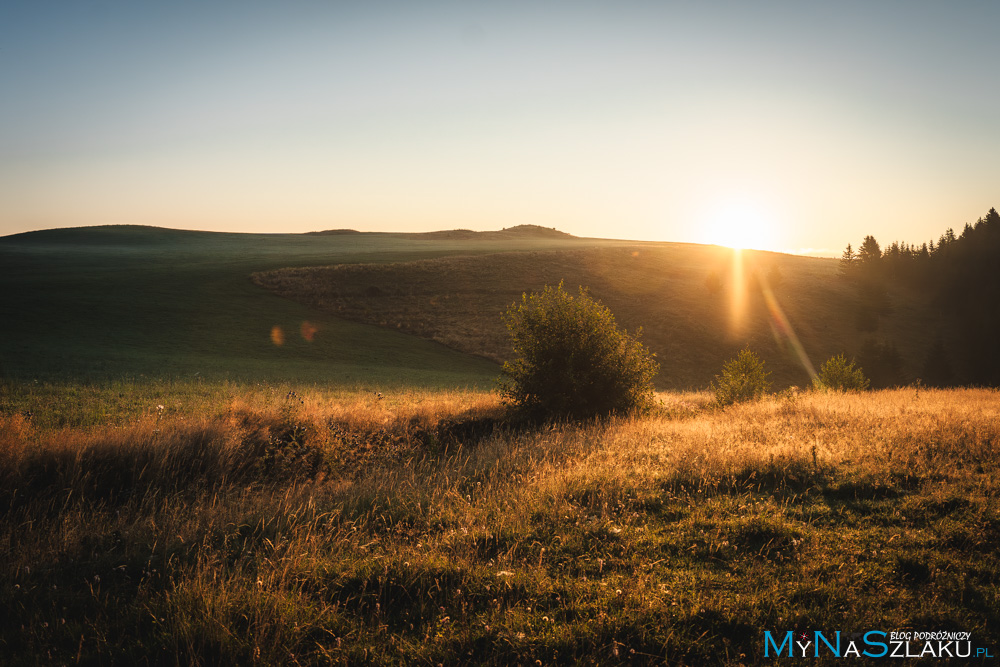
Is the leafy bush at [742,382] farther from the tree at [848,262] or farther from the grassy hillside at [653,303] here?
the tree at [848,262]

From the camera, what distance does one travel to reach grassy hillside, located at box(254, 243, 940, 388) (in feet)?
172

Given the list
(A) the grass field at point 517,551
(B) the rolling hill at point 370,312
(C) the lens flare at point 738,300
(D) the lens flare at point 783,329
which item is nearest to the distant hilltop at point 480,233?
(B) the rolling hill at point 370,312

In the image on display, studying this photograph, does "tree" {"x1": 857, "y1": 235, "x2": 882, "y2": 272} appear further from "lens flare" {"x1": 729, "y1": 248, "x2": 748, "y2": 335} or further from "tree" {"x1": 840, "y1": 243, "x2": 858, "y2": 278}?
"lens flare" {"x1": 729, "y1": 248, "x2": 748, "y2": 335}

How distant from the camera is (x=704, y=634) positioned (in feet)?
13.4

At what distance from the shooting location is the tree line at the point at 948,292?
192ft

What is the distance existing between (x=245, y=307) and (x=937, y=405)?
5286cm

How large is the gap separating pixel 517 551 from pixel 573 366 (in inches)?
517

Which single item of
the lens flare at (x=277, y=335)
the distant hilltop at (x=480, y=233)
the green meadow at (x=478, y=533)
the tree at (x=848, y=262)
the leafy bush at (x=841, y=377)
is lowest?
the leafy bush at (x=841, y=377)

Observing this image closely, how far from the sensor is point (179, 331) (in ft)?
136

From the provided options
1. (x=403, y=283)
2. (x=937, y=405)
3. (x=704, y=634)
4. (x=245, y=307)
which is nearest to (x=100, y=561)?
(x=704, y=634)

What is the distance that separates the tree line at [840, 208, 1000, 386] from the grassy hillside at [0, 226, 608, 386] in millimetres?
51191

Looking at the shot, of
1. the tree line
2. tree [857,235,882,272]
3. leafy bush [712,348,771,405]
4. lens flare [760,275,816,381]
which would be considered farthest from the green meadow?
tree [857,235,882,272]

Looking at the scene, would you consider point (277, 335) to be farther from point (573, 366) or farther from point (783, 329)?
point (783, 329)

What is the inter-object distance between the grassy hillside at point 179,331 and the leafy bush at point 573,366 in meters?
13.3
